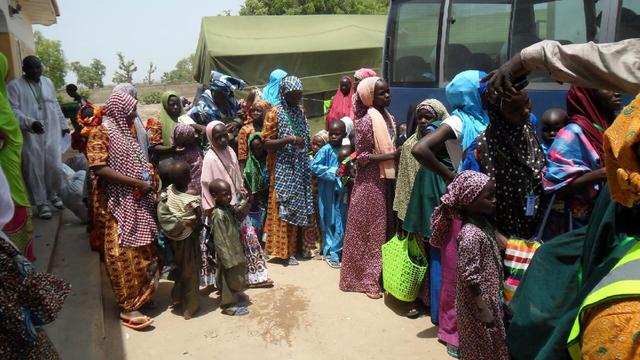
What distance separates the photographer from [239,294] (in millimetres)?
4238

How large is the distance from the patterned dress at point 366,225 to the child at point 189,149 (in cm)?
151

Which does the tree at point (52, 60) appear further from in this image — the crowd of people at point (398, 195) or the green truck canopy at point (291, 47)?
the crowd of people at point (398, 195)

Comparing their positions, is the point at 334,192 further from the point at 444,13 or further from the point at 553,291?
the point at 553,291

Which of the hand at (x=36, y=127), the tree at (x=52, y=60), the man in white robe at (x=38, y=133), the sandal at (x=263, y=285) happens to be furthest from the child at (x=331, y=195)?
the tree at (x=52, y=60)

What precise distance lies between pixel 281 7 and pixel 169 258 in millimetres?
17433

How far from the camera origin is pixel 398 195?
156 inches

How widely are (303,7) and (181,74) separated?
128 feet

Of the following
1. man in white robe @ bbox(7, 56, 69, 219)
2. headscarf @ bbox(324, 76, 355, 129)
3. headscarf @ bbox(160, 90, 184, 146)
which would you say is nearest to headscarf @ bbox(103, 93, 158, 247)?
headscarf @ bbox(160, 90, 184, 146)

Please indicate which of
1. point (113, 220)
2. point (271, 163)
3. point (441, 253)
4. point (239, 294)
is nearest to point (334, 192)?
point (271, 163)

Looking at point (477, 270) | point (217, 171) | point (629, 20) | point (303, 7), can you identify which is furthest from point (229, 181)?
point (303, 7)

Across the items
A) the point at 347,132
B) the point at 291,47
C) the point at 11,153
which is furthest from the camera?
the point at 291,47

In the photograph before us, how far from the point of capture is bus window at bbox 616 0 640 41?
372cm

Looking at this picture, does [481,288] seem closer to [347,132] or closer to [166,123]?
[347,132]

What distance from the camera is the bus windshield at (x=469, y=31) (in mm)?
4309
